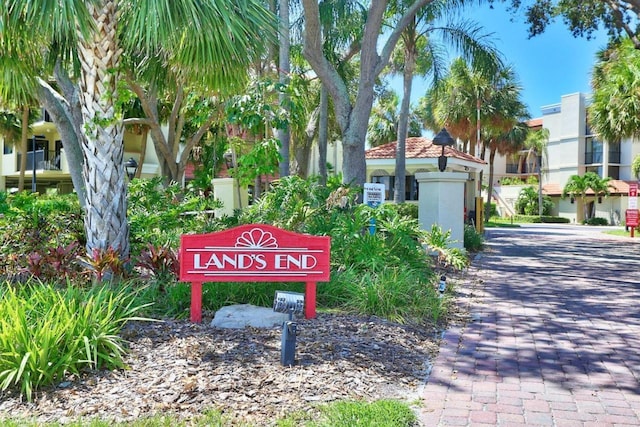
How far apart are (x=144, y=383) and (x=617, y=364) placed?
4.32 meters

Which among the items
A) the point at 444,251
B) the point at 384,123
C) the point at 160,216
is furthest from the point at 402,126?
the point at 384,123

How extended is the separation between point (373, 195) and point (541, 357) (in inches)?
208

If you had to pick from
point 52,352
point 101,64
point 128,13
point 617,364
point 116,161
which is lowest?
point 617,364

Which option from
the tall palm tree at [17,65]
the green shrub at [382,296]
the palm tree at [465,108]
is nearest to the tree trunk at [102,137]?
the tall palm tree at [17,65]

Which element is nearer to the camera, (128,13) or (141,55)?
(128,13)

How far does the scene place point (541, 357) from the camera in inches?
218

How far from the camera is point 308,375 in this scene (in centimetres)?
457

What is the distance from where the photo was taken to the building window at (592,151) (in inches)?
1914

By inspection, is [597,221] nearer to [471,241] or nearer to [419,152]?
[419,152]

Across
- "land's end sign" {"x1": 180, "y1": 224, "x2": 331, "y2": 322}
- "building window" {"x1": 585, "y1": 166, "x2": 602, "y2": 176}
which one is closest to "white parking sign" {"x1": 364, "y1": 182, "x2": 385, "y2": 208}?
"land's end sign" {"x1": 180, "y1": 224, "x2": 331, "y2": 322}

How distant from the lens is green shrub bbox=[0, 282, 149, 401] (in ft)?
13.8

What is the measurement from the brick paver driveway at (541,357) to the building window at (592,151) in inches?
1679

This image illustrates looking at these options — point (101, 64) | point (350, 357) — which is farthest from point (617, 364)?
point (101, 64)

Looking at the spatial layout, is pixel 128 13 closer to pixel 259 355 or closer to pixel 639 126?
pixel 259 355
